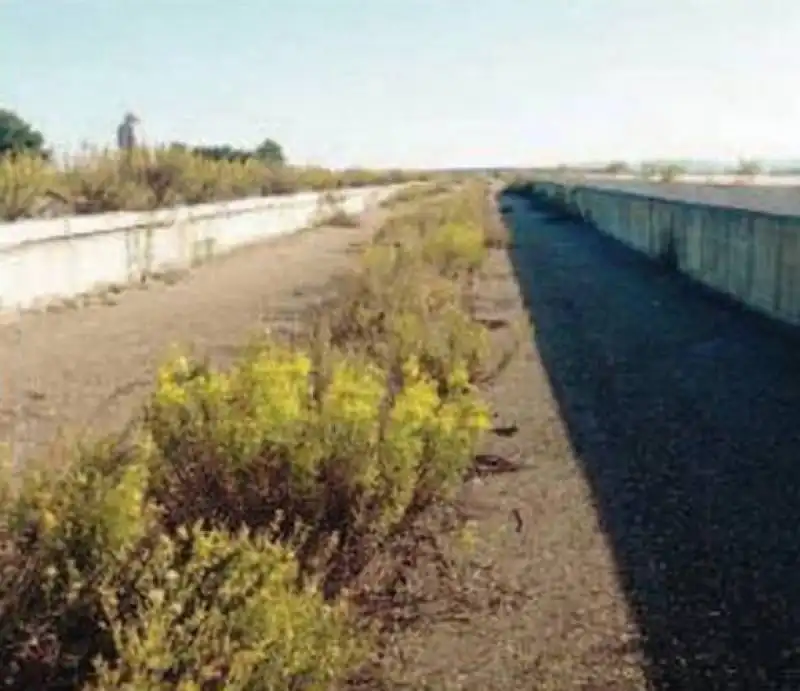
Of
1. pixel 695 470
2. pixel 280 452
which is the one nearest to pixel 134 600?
pixel 280 452

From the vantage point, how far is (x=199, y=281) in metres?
28.9

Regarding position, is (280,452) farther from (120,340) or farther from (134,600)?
(120,340)

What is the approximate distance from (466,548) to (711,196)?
23.7 m

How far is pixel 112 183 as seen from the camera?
3550 cm

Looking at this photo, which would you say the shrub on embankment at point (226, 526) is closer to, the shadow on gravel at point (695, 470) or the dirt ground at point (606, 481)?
the dirt ground at point (606, 481)

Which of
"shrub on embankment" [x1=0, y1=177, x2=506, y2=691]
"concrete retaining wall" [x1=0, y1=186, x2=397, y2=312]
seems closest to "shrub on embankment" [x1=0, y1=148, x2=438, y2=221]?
"concrete retaining wall" [x1=0, y1=186, x2=397, y2=312]

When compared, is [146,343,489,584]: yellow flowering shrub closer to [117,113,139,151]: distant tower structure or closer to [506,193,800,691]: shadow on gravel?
[506,193,800,691]: shadow on gravel

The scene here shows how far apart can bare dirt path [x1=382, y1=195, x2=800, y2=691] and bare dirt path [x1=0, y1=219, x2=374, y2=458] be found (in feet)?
10.5

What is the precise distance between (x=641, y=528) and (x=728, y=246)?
15.7 metres

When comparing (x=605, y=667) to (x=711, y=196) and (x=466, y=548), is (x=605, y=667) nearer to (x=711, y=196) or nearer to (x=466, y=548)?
(x=466, y=548)

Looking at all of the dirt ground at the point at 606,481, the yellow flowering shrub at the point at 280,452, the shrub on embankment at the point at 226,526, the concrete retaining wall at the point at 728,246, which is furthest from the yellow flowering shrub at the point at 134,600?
the concrete retaining wall at the point at 728,246

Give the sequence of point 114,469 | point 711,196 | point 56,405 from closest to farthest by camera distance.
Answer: point 114,469 → point 56,405 → point 711,196

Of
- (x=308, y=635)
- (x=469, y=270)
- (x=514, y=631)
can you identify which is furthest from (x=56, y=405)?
(x=469, y=270)

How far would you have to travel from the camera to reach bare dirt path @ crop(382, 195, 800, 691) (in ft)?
19.5
